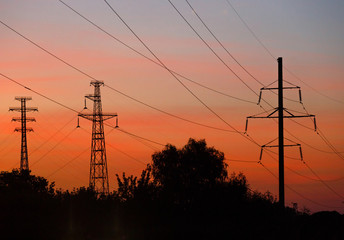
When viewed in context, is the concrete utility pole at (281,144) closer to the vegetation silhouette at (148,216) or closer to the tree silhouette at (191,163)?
the vegetation silhouette at (148,216)

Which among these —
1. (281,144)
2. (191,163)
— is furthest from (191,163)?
(281,144)

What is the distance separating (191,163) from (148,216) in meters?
82.7

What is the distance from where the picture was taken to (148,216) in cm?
4631

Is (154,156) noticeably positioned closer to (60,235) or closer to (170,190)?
(170,190)

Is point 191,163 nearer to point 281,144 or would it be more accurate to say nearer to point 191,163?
point 191,163

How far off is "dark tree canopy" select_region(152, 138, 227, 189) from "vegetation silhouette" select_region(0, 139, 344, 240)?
6205cm

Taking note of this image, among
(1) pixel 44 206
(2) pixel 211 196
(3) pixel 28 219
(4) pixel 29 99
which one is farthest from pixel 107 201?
(4) pixel 29 99

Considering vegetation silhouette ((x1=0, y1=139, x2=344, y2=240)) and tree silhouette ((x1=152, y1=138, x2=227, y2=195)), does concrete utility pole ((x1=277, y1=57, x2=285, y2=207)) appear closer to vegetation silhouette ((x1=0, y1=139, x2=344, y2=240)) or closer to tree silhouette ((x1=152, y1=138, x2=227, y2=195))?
vegetation silhouette ((x1=0, y1=139, x2=344, y2=240))

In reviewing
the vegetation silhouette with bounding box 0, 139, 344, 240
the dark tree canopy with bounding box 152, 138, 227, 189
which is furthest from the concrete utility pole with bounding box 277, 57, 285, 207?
the dark tree canopy with bounding box 152, 138, 227, 189

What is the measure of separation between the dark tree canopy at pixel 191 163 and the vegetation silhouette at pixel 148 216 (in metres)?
62.0

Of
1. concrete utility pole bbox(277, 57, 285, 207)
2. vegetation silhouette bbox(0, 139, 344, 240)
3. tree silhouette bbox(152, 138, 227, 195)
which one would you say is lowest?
vegetation silhouette bbox(0, 139, 344, 240)

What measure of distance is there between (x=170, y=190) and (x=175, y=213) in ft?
11.2

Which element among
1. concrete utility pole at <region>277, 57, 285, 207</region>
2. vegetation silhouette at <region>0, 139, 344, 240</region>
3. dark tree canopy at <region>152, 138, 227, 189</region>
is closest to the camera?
vegetation silhouette at <region>0, 139, 344, 240</region>

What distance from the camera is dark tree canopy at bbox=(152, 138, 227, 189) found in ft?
420
